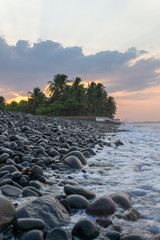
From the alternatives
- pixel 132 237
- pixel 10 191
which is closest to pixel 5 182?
pixel 10 191

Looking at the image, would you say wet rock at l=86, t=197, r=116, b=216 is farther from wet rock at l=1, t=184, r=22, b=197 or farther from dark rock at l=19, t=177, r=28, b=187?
dark rock at l=19, t=177, r=28, b=187


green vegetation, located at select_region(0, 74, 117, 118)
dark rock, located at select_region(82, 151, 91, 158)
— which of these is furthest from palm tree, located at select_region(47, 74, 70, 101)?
dark rock, located at select_region(82, 151, 91, 158)

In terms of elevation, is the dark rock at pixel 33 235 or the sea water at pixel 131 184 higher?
the dark rock at pixel 33 235

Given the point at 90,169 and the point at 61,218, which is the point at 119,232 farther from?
the point at 90,169

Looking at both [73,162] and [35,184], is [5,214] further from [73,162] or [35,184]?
[73,162]

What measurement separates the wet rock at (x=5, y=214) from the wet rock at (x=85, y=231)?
1.82 ft

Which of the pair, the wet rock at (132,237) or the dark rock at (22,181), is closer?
the wet rock at (132,237)

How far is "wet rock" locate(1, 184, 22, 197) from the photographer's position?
245cm

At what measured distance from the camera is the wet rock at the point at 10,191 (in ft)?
8.02

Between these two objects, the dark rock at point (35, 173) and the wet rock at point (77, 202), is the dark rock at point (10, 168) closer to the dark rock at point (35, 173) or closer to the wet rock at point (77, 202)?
the dark rock at point (35, 173)

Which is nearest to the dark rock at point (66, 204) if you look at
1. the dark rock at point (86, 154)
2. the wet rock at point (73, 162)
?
the wet rock at point (73, 162)

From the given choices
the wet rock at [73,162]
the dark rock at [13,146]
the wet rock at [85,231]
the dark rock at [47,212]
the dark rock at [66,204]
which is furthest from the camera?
the dark rock at [13,146]

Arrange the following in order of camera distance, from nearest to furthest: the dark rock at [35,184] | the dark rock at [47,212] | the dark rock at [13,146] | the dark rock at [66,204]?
the dark rock at [47,212] → the dark rock at [66,204] → the dark rock at [35,184] → the dark rock at [13,146]

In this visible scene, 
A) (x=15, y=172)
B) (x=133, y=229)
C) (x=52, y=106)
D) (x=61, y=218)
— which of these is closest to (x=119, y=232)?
(x=133, y=229)
